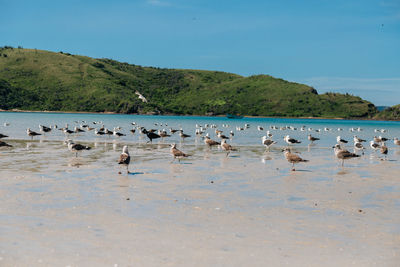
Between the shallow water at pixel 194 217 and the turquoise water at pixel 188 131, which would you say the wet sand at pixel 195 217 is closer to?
the shallow water at pixel 194 217

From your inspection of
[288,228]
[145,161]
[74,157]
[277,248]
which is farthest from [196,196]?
[74,157]

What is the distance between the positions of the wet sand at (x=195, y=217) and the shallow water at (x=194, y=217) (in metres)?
0.03

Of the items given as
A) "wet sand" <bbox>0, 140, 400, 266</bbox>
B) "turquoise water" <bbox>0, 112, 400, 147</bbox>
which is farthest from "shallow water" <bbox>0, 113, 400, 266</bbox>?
"turquoise water" <bbox>0, 112, 400, 147</bbox>

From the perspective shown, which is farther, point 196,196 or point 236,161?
point 236,161

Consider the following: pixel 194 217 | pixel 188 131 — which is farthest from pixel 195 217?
pixel 188 131

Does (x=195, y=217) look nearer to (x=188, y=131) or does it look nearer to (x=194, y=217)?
(x=194, y=217)

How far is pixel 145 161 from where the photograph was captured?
23.7m

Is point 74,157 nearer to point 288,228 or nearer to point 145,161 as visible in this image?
point 145,161

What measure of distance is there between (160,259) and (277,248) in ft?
7.72

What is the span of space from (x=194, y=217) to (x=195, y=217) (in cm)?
2

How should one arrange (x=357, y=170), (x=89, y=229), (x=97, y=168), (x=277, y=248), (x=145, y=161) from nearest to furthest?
(x=277, y=248) < (x=89, y=229) < (x=97, y=168) < (x=357, y=170) < (x=145, y=161)

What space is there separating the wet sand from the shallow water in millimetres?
29

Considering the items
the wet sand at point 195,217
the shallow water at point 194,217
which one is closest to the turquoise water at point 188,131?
the wet sand at point 195,217

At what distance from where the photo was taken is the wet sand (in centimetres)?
838
